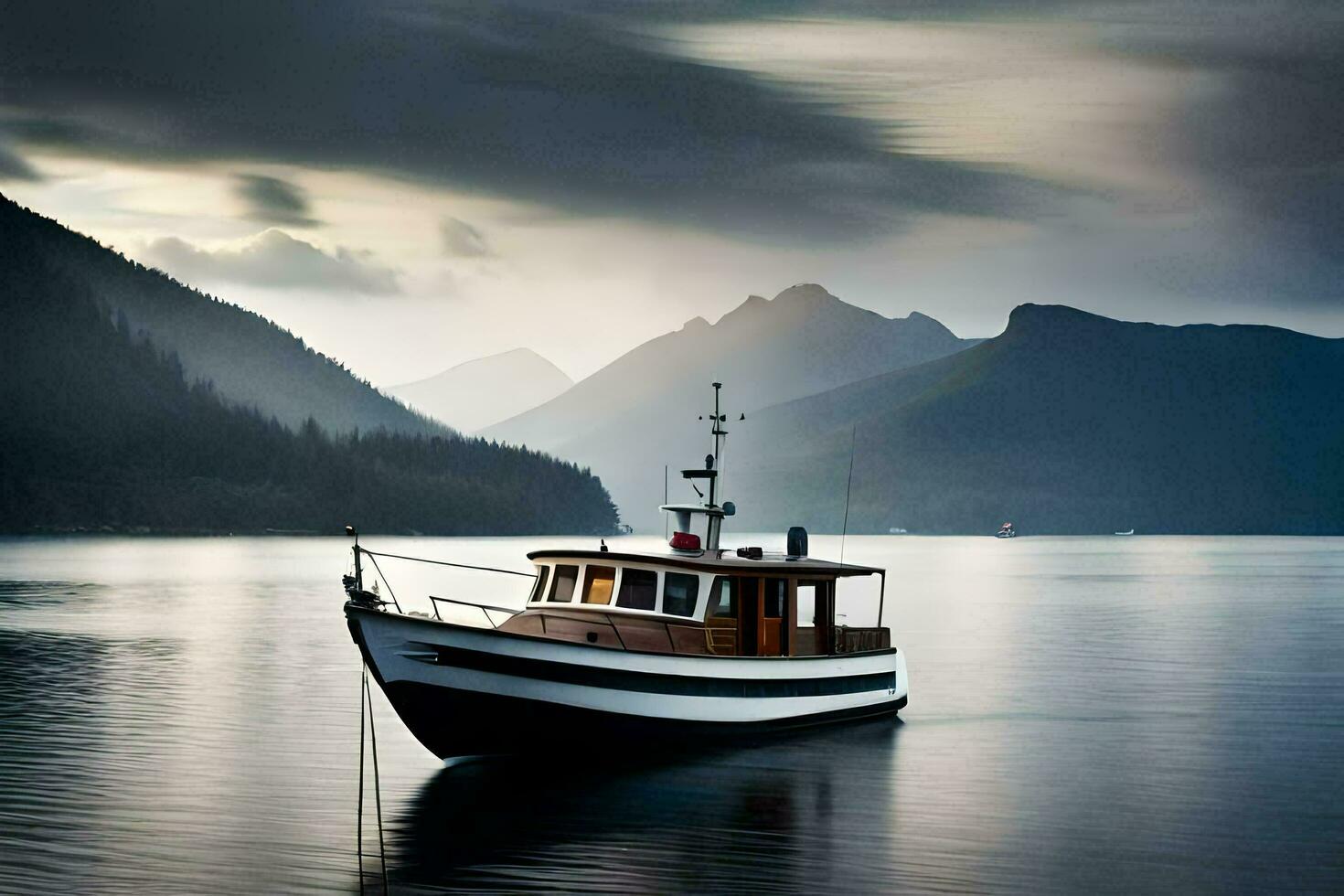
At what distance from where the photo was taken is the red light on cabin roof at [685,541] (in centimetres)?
3177

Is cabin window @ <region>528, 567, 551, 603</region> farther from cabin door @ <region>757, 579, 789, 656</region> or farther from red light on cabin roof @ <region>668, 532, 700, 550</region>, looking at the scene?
cabin door @ <region>757, 579, 789, 656</region>

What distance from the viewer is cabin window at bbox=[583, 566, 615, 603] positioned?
99.9 ft

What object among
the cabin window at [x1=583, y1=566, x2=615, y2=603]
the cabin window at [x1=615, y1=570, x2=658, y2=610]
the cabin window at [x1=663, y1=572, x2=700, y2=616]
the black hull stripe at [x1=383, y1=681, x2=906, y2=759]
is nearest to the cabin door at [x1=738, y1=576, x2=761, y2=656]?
the cabin window at [x1=663, y1=572, x2=700, y2=616]

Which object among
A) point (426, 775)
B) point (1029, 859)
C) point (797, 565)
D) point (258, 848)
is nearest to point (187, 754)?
point (426, 775)

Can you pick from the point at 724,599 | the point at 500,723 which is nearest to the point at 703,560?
the point at 724,599

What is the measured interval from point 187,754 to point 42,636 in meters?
31.1

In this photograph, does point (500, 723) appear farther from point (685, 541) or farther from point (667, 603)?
point (685, 541)

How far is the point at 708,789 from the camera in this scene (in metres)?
28.4

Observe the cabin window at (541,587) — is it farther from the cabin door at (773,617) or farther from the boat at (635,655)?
the cabin door at (773,617)

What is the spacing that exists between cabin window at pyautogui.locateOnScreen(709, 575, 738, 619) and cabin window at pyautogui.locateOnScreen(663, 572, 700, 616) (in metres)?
0.45

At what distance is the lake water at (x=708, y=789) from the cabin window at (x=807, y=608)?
9.80 ft

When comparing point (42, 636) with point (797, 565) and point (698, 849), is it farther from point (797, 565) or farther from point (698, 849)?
point (698, 849)

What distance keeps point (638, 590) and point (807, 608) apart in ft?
207

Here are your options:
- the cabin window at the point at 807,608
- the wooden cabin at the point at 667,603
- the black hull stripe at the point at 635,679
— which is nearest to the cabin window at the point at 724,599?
the wooden cabin at the point at 667,603
